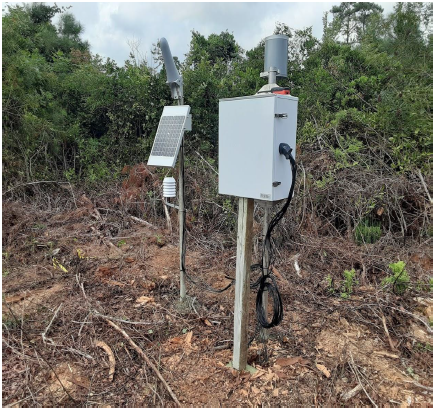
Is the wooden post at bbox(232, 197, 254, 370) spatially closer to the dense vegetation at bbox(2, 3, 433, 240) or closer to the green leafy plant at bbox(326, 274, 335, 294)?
the green leafy plant at bbox(326, 274, 335, 294)

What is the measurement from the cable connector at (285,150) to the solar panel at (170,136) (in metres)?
0.94

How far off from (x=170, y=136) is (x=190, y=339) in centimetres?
161

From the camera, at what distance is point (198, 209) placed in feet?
16.8

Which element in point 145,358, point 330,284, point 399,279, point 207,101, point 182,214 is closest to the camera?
point 145,358

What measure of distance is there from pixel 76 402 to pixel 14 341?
0.82 metres

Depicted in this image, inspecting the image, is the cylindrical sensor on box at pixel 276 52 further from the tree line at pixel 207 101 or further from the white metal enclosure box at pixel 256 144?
the tree line at pixel 207 101

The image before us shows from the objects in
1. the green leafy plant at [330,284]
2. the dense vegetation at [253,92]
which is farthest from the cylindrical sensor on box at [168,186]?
the dense vegetation at [253,92]

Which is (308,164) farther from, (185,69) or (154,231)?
(185,69)

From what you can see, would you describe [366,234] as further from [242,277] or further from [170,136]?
[170,136]

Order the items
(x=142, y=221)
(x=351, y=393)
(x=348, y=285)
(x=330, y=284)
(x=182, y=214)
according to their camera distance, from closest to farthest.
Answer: (x=351, y=393), (x=182, y=214), (x=348, y=285), (x=330, y=284), (x=142, y=221)

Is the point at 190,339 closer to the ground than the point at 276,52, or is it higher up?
closer to the ground

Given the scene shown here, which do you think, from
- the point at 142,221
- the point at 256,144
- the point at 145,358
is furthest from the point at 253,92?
the point at 145,358

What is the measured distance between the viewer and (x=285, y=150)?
200 centimetres

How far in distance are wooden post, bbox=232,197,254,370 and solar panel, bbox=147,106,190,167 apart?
30.0 inches
